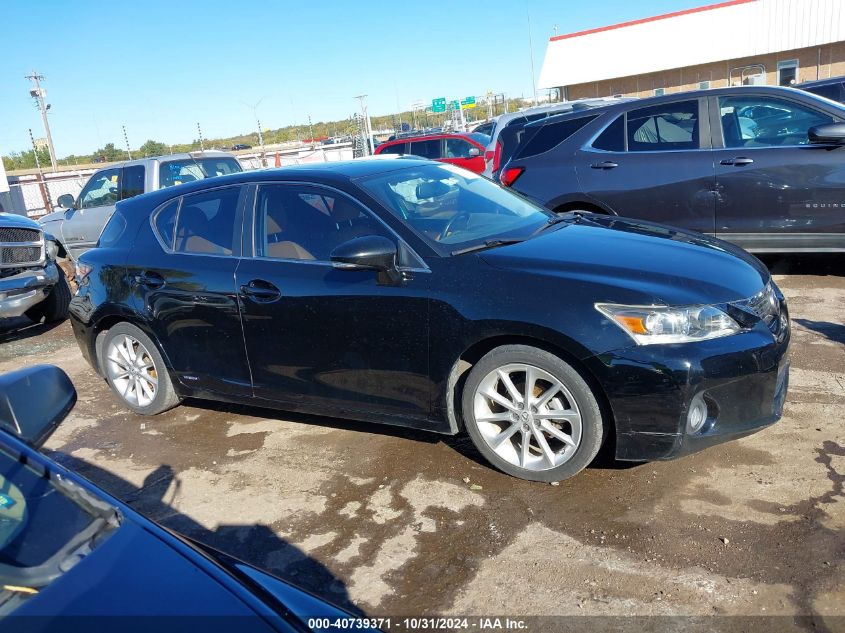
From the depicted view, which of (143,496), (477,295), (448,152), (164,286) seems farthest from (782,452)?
(448,152)

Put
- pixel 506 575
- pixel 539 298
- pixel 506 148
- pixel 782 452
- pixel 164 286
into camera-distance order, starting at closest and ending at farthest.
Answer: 1. pixel 506 575
2. pixel 539 298
3. pixel 782 452
4. pixel 164 286
5. pixel 506 148

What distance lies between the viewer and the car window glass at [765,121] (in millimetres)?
6539

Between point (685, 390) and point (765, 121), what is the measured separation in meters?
4.55

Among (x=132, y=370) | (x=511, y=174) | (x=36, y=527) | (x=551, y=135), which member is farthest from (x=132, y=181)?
(x=36, y=527)

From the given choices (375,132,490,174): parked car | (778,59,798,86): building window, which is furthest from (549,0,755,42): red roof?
(375,132,490,174): parked car

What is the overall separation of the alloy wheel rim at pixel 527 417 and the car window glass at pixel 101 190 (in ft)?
28.1

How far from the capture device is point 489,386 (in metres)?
3.70

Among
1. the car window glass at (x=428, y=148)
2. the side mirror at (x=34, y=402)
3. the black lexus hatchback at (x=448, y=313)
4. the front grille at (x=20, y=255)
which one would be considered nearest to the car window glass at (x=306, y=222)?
the black lexus hatchback at (x=448, y=313)

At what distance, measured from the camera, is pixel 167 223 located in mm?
5020

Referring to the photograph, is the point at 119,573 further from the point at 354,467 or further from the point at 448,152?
the point at 448,152

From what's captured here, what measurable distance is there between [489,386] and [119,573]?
224cm

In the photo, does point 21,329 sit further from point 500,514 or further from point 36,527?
point 36,527

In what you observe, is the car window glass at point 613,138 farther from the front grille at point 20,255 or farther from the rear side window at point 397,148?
the rear side window at point 397,148

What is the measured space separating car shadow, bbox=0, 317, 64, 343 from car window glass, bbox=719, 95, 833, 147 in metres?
8.04
